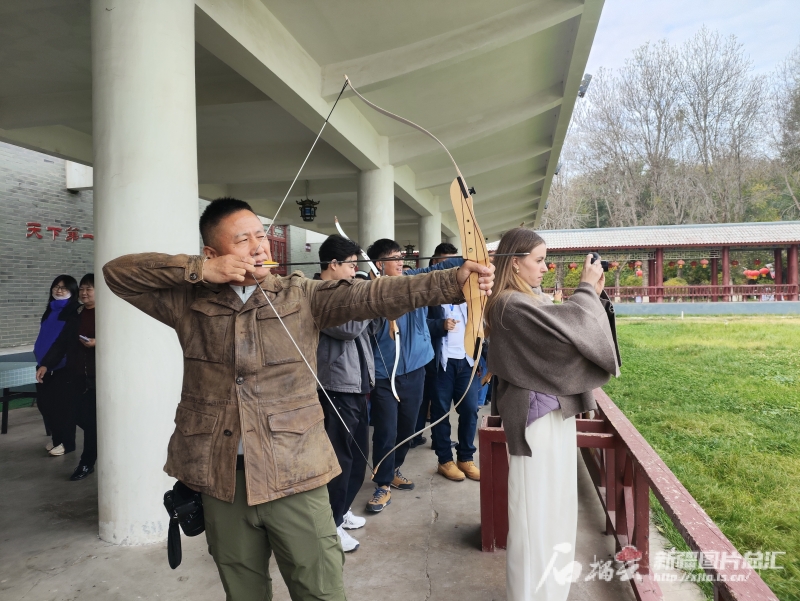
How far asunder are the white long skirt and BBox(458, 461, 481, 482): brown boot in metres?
1.70

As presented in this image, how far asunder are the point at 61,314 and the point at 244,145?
3521 mm

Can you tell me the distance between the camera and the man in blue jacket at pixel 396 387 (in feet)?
10.6

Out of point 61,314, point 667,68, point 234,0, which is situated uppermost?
point 667,68

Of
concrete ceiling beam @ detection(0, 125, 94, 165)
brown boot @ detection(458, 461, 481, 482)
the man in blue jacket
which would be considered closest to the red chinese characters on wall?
concrete ceiling beam @ detection(0, 125, 94, 165)

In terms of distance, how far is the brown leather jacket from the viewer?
1575 millimetres

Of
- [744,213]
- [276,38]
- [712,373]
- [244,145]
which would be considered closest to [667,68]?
[744,213]

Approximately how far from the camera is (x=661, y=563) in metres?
2.78

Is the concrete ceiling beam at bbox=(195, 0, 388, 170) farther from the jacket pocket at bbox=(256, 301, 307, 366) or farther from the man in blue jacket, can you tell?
the jacket pocket at bbox=(256, 301, 307, 366)

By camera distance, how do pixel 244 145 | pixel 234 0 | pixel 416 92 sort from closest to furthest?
pixel 234 0 < pixel 416 92 < pixel 244 145

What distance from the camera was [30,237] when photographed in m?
8.54

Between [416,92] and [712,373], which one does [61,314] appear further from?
[712,373]

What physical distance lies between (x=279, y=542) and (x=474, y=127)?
A: 5824mm

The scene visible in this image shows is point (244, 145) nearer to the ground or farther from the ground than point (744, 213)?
nearer to the ground

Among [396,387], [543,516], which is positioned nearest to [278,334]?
[543,516]
